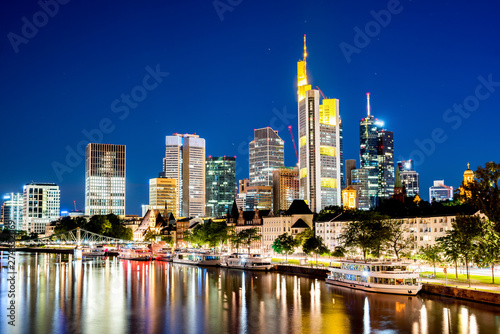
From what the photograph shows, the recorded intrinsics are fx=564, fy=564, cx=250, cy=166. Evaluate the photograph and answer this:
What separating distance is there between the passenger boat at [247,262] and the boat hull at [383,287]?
3180 centimetres

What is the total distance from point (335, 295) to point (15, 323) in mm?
40095

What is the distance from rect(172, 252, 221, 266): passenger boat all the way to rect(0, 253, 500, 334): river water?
41117 mm

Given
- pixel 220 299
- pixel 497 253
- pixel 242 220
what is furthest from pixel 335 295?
pixel 242 220

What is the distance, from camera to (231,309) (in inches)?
2628

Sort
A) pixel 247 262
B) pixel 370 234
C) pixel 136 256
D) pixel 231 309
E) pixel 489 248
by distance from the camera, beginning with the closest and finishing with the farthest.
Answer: pixel 231 309, pixel 489 248, pixel 370 234, pixel 247 262, pixel 136 256

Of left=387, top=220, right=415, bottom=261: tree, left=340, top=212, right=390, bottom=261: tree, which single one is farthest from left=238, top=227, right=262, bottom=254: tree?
left=387, top=220, right=415, bottom=261: tree

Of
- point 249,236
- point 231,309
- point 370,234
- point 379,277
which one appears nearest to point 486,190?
point 379,277

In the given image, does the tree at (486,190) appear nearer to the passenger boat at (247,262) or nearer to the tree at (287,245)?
the passenger boat at (247,262)

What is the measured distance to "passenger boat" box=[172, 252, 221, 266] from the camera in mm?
137538

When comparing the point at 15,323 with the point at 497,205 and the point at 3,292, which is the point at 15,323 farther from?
the point at 497,205

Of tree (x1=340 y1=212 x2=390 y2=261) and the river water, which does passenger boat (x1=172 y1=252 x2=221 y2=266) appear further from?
the river water

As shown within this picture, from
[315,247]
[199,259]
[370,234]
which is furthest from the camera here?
[199,259]

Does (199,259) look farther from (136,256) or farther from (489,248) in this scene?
(489,248)

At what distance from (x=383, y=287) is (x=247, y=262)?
164 ft
